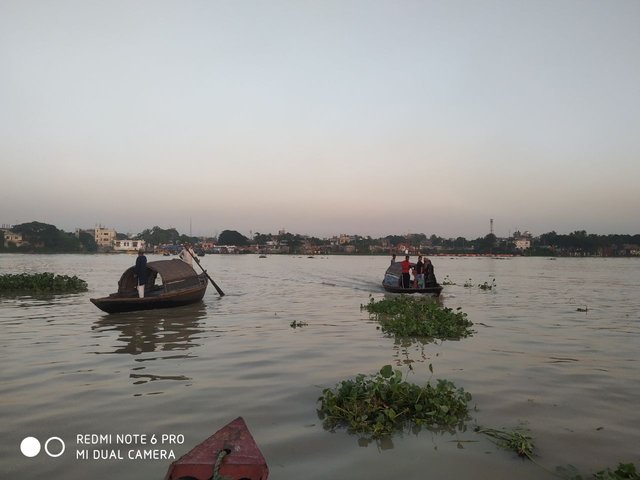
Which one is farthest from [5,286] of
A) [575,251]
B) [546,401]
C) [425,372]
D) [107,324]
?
[575,251]

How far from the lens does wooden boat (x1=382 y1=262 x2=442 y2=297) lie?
78.2 feet

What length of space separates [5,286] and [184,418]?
2434 cm

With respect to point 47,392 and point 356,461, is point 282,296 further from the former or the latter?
point 356,461

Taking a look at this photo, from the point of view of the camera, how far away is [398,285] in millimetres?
25688

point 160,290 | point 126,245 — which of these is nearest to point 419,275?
point 160,290

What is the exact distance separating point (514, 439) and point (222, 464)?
3.54m

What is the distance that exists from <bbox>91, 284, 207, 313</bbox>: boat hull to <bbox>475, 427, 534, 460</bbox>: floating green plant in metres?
13.9

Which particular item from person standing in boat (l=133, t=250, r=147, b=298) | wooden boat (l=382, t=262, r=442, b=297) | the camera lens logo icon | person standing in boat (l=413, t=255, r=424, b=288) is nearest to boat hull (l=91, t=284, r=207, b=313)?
person standing in boat (l=133, t=250, r=147, b=298)

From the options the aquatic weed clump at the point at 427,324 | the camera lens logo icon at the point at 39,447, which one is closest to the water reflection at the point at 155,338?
the camera lens logo icon at the point at 39,447

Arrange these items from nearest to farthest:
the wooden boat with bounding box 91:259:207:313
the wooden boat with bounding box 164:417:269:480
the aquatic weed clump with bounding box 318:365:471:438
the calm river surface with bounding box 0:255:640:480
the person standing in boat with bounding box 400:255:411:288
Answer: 1. the wooden boat with bounding box 164:417:269:480
2. the calm river surface with bounding box 0:255:640:480
3. the aquatic weed clump with bounding box 318:365:471:438
4. the wooden boat with bounding box 91:259:207:313
5. the person standing in boat with bounding box 400:255:411:288

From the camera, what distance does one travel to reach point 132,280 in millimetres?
18875

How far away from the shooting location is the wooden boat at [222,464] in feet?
13.1

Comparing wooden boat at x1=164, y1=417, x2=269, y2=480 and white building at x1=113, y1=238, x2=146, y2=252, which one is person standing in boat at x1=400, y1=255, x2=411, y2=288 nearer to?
wooden boat at x1=164, y1=417, x2=269, y2=480

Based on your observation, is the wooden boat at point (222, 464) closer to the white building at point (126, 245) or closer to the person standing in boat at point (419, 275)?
the person standing in boat at point (419, 275)
